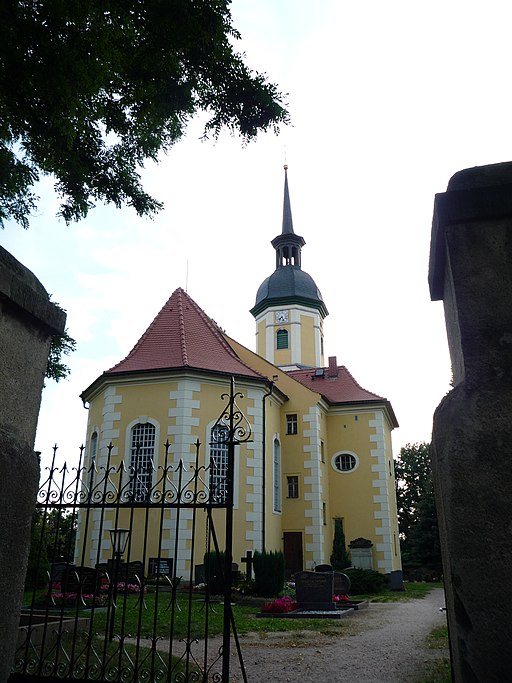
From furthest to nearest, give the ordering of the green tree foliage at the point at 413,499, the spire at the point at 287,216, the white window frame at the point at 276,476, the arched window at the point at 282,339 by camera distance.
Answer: the spire at the point at 287,216, the green tree foliage at the point at 413,499, the arched window at the point at 282,339, the white window frame at the point at 276,476

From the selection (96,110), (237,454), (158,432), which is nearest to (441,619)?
(237,454)

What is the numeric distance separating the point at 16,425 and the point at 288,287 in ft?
116

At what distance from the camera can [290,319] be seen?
37.3 m

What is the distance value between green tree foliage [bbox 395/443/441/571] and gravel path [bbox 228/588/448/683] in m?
29.8

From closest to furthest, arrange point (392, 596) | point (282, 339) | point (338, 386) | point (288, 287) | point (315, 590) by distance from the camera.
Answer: point (315, 590) < point (392, 596) < point (338, 386) < point (282, 339) < point (288, 287)

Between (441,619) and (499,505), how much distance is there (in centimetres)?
1285

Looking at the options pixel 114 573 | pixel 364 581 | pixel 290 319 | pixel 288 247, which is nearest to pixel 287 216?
pixel 288 247

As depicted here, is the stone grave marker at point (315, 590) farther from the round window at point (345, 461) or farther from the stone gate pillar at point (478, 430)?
the round window at point (345, 461)

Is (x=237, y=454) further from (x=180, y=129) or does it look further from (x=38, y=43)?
(x=38, y=43)

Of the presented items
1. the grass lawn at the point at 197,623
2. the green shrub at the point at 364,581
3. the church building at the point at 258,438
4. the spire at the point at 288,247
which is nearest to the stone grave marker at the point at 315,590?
the grass lawn at the point at 197,623

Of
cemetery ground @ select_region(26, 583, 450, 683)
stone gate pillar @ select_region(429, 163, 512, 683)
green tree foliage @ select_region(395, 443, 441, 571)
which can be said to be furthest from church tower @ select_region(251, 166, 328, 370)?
stone gate pillar @ select_region(429, 163, 512, 683)

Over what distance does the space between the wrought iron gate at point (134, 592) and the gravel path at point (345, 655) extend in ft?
1.92

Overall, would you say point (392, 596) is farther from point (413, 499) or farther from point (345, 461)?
point (413, 499)

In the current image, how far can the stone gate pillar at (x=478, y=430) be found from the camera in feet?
6.76
